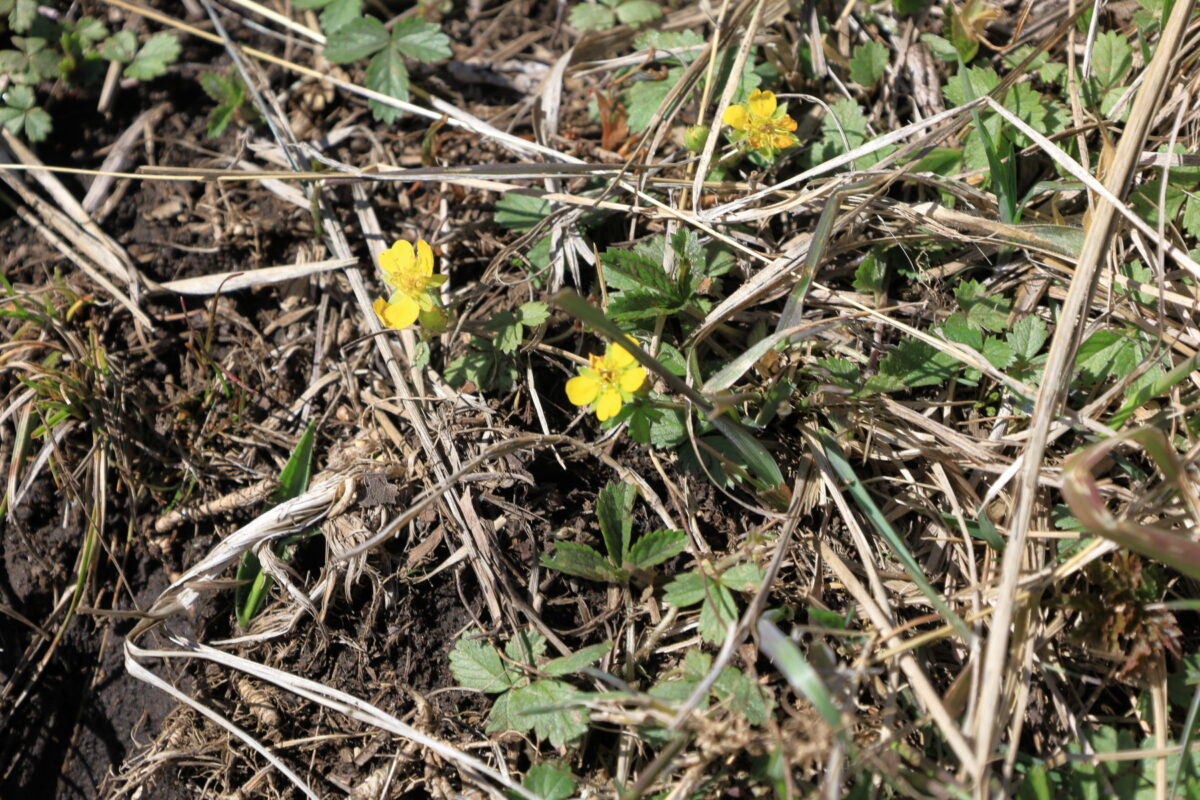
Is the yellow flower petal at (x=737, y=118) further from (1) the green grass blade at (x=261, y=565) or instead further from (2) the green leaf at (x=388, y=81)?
(1) the green grass blade at (x=261, y=565)

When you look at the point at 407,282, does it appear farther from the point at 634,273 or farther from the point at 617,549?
the point at 617,549

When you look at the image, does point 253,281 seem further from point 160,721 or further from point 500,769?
point 500,769

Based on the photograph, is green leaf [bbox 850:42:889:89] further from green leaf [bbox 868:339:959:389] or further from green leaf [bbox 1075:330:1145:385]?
green leaf [bbox 1075:330:1145:385]

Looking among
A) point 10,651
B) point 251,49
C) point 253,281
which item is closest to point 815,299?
point 253,281

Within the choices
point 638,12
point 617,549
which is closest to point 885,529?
point 617,549

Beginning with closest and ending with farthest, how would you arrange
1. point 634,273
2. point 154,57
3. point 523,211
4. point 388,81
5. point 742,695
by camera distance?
point 742,695
point 634,273
point 523,211
point 388,81
point 154,57

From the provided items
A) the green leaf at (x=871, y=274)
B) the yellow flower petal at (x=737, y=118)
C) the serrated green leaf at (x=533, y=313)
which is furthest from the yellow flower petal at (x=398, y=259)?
the green leaf at (x=871, y=274)

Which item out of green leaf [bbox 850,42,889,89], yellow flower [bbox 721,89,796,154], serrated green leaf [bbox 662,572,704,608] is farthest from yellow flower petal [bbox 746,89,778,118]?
serrated green leaf [bbox 662,572,704,608]
